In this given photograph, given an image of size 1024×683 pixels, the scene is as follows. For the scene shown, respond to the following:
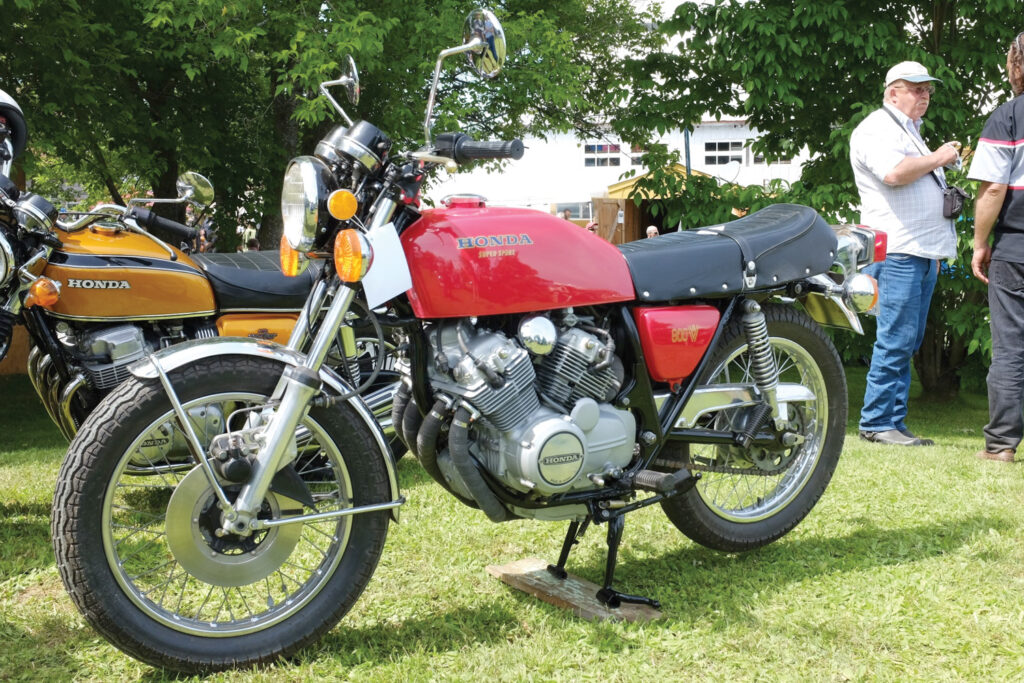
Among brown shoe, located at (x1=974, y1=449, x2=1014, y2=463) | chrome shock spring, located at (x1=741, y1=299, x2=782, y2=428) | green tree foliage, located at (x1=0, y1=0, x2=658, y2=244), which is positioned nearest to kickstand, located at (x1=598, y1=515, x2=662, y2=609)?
chrome shock spring, located at (x1=741, y1=299, x2=782, y2=428)

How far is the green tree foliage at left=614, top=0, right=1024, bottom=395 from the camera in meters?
7.90

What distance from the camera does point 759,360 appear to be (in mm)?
3424

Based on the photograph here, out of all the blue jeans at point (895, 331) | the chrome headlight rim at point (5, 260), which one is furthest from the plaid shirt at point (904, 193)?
the chrome headlight rim at point (5, 260)

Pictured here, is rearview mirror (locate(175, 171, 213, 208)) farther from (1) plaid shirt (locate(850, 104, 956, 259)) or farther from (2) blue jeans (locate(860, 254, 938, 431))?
(2) blue jeans (locate(860, 254, 938, 431))

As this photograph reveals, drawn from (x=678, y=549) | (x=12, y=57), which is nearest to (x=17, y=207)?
(x=678, y=549)

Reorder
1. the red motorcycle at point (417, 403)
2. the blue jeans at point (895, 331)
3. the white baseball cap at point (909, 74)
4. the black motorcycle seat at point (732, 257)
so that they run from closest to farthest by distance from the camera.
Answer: the red motorcycle at point (417, 403) → the black motorcycle seat at point (732, 257) → the white baseball cap at point (909, 74) → the blue jeans at point (895, 331)

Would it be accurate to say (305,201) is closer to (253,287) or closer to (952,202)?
(253,287)

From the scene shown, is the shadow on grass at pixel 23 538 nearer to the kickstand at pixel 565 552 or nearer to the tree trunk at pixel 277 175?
the kickstand at pixel 565 552

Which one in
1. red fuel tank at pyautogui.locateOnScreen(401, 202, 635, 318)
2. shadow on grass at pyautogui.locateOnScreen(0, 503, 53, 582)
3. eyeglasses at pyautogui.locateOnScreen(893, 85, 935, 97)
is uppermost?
eyeglasses at pyautogui.locateOnScreen(893, 85, 935, 97)

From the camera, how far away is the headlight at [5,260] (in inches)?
134

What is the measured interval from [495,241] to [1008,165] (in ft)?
12.1

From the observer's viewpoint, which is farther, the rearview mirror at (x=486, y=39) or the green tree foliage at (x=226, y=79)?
the green tree foliage at (x=226, y=79)

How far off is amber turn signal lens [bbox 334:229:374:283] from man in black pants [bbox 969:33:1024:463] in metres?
4.00

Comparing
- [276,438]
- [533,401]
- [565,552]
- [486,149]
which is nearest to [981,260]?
[565,552]
